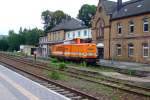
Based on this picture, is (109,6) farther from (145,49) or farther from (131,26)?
(145,49)

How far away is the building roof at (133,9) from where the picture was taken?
136 ft

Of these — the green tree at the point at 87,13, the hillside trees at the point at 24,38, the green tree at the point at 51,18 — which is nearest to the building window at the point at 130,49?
the green tree at the point at 87,13

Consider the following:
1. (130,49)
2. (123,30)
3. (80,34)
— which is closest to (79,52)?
(130,49)

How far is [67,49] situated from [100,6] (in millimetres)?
12498

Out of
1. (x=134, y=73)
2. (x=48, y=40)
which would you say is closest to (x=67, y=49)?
(x=134, y=73)

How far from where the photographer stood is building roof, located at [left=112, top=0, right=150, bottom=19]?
41.5m

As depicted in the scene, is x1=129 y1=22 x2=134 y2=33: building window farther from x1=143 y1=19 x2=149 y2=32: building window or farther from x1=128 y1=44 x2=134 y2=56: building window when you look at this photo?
x1=143 y1=19 x2=149 y2=32: building window

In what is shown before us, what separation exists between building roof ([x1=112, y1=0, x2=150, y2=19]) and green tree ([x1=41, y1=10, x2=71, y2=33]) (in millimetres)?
56935

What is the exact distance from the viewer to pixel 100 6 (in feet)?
169

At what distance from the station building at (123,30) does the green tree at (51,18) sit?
170ft

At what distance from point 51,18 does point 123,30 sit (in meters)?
62.3

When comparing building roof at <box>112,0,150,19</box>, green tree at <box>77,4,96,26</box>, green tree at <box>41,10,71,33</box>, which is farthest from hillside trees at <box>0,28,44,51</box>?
building roof at <box>112,0,150,19</box>

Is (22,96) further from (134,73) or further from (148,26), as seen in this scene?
(148,26)

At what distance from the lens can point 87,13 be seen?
94.1 meters
